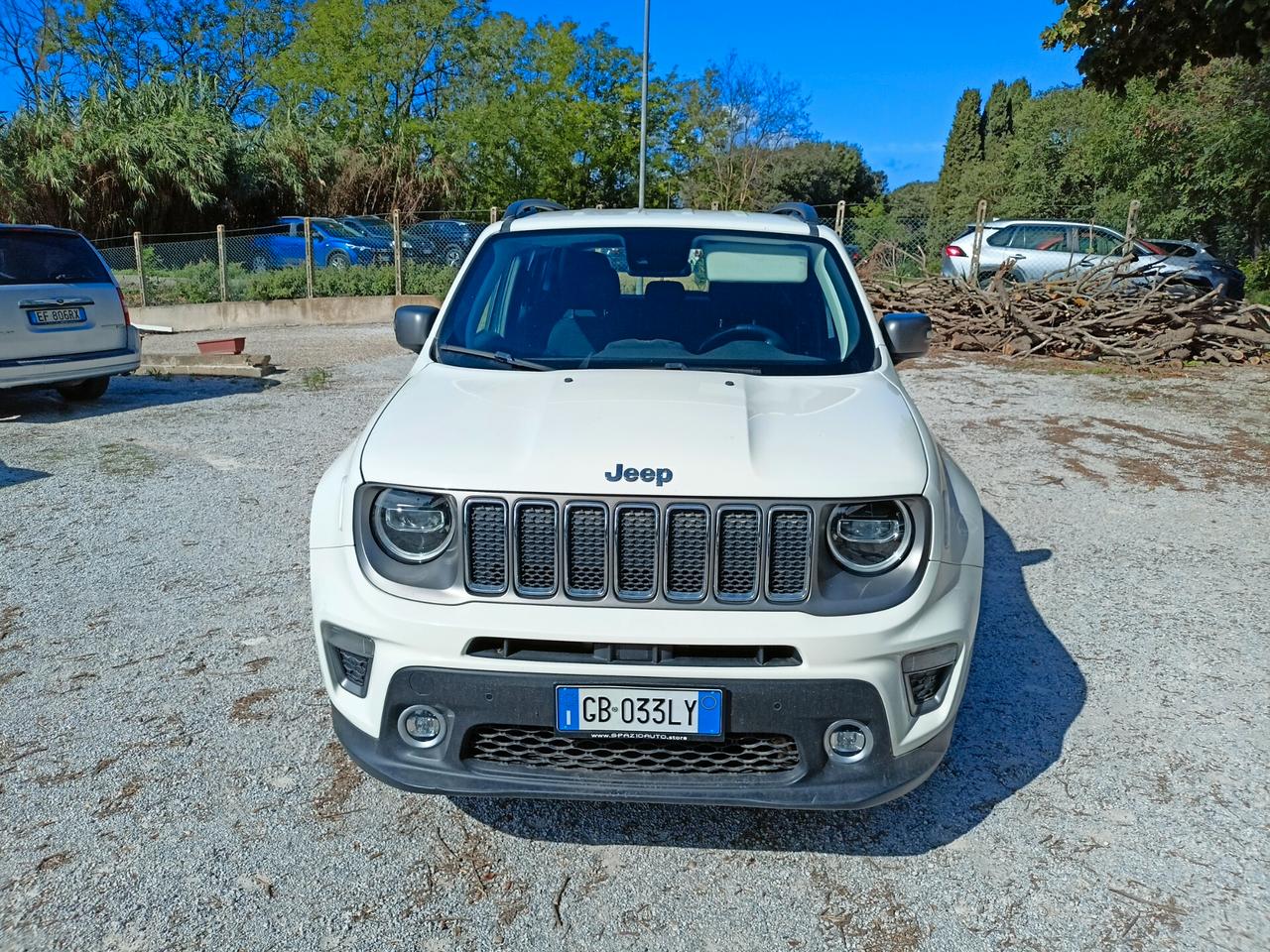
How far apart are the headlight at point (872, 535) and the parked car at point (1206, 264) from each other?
67.3 ft

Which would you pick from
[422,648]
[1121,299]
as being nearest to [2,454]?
[422,648]

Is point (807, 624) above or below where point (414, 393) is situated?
below

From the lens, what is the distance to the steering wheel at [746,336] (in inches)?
143

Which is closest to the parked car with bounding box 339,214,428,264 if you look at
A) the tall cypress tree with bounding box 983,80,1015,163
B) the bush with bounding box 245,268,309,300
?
the bush with bounding box 245,268,309,300

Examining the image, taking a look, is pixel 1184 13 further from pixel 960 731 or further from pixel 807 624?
pixel 807 624

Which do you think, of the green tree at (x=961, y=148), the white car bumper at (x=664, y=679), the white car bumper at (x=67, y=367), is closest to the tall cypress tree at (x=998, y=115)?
the green tree at (x=961, y=148)

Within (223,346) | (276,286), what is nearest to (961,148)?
(276,286)

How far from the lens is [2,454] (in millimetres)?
7688

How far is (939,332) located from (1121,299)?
2470mm

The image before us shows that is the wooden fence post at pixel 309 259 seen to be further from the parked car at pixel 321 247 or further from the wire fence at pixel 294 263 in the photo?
the parked car at pixel 321 247

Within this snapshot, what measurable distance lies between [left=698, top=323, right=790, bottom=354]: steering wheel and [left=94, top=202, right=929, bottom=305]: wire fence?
1659cm

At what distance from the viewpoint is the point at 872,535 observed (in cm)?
257

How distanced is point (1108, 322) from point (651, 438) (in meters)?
12.4

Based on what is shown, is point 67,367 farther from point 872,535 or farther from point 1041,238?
point 1041,238
